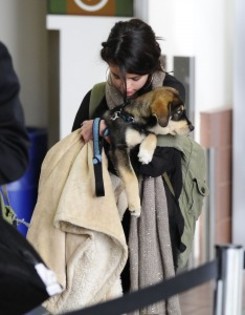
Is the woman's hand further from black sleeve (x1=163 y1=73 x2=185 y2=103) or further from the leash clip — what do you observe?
black sleeve (x1=163 y1=73 x2=185 y2=103)

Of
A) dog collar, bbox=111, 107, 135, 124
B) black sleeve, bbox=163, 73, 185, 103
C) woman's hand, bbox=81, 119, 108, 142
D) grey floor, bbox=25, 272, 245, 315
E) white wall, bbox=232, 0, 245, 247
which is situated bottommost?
grey floor, bbox=25, 272, 245, 315

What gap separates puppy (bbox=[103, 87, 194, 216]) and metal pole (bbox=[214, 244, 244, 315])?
3.44 feet

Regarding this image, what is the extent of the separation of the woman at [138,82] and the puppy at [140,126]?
0.05 m

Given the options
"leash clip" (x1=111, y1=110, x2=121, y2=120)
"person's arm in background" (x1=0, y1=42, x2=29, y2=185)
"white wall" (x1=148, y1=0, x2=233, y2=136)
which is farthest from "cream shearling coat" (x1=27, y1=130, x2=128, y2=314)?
"white wall" (x1=148, y1=0, x2=233, y2=136)

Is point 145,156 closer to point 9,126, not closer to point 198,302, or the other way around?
point 9,126

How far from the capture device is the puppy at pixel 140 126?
177 inches

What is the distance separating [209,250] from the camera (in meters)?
7.70

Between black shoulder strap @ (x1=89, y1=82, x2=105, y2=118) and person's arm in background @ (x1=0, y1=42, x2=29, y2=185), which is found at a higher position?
person's arm in background @ (x1=0, y1=42, x2=29, y2=185)

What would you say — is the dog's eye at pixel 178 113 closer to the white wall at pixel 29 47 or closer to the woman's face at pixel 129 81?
the woman's face at pixel 129 81

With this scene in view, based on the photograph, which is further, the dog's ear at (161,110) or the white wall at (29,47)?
the white wall at (29,47)

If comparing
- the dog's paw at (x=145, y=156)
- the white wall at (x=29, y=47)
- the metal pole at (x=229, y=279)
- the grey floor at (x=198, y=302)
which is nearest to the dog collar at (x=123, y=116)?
the dog's paw at (x=145, y=156)

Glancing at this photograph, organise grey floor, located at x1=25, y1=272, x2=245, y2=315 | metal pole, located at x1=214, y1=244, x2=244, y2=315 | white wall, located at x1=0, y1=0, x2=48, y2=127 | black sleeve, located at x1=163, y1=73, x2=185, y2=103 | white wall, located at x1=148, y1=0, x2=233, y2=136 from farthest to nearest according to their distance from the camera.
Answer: white wall, located at x1=0, y1=0, x2=48, y2=127 < white wall, located at x1=148, y1=0, x2=233, y2=136 < grey floor, located at x1=25, y1=272, x2=245, y2=315 < black sleeve, located at x1=163, y1=73, x2=185, y2=103 < metal pole, located at x1=214, y1=244, x2=244, y2=315

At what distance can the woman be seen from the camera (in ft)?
14.8

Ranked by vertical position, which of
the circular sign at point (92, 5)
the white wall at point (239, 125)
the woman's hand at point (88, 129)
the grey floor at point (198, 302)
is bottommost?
the grey floor at point (198, 302)
